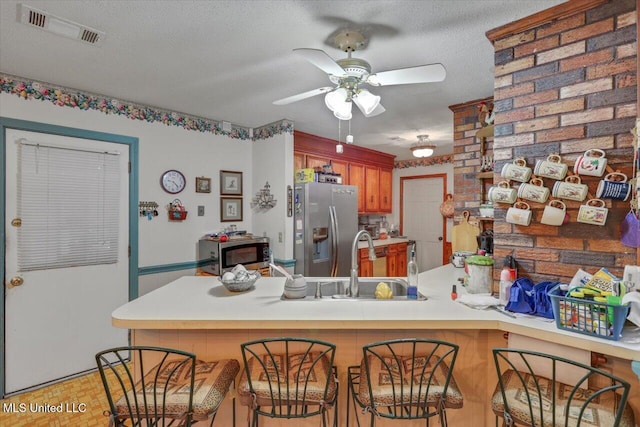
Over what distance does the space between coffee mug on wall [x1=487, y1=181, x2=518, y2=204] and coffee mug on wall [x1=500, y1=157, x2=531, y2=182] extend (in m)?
0.05

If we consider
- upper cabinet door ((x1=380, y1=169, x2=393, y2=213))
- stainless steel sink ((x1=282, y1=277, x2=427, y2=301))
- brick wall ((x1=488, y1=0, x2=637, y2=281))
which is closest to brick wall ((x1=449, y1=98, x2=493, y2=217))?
brick wall ((x1=488, y1=0, x2=637, y2=281))

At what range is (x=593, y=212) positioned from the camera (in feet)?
4.77

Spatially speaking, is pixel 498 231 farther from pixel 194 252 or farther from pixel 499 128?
pixel 194 252

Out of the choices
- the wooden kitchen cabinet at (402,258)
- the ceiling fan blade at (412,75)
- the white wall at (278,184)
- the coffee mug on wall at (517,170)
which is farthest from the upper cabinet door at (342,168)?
the coffee mug on wall at (517,170)

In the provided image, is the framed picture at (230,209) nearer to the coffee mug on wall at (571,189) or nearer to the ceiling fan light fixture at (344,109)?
the ceiling fan light fixture at (344,109)

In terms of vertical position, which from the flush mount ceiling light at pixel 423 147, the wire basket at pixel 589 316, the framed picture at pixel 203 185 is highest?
the flush mount ceiling light at pixel 423 147

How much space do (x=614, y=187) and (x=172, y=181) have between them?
3.31m

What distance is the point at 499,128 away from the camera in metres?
1.78

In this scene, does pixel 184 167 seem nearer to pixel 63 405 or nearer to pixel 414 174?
pixel 63 405

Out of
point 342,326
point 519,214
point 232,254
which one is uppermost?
point 519,214

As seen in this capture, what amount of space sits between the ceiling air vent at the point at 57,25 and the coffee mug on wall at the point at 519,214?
8.08ft

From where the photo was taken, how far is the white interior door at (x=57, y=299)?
95.2 inches

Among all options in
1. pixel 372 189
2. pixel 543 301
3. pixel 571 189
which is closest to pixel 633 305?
pixel 543 301

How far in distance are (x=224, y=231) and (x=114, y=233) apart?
3.45 ft
